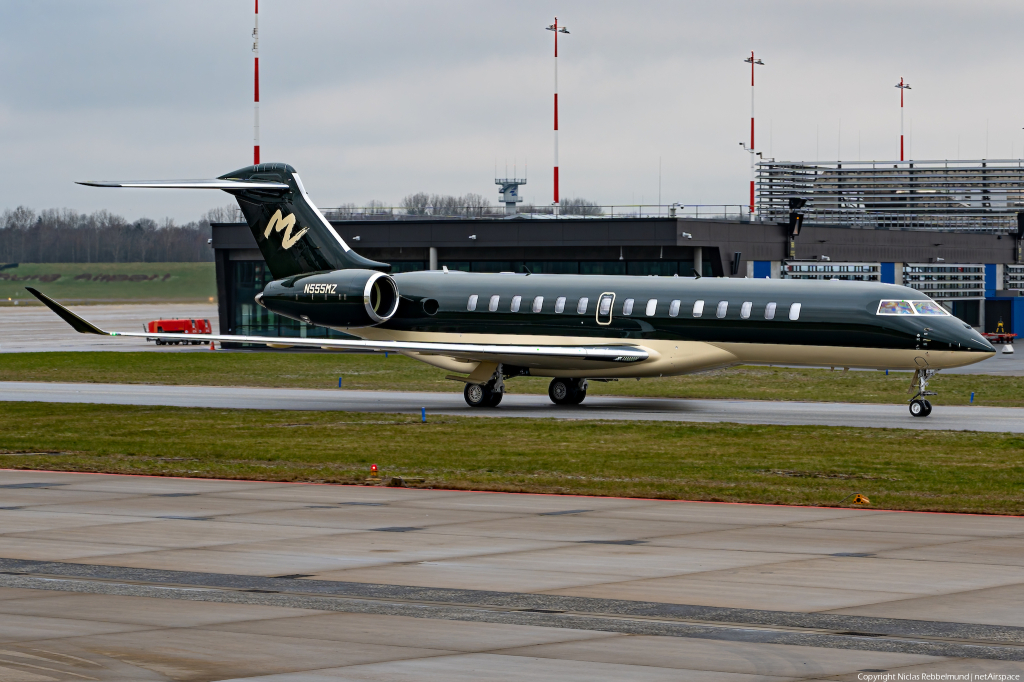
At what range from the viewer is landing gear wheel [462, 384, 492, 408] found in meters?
38.1

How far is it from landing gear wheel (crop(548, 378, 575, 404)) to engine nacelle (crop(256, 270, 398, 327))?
5.10 metres

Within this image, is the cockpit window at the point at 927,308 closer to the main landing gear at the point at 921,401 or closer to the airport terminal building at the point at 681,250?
the main landing gear at the point at 921,401

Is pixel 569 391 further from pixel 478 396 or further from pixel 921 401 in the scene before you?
pixel 921 401

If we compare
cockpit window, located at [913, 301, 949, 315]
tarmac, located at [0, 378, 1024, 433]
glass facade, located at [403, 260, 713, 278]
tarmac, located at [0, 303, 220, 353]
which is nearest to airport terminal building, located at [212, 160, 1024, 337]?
glass facade, located at [403, 260, 713, 278]

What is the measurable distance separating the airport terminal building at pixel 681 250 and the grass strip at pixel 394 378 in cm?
889

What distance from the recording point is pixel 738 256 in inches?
2539

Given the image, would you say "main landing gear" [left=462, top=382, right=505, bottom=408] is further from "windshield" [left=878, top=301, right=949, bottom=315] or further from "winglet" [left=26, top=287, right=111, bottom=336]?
"windshield" [left=878, top=301, right=949, bottom=315]

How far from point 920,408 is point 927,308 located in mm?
2471

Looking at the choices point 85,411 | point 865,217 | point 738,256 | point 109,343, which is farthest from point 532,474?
point 865,217

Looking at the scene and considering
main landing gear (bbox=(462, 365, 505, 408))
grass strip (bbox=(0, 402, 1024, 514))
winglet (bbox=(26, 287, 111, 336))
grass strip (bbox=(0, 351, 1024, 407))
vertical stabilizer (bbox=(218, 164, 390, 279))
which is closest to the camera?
grass strip (bbox=(0, 402, 1024, 514))

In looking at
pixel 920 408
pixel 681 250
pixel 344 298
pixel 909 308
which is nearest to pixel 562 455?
pixel 909 308

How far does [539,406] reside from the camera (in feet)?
127

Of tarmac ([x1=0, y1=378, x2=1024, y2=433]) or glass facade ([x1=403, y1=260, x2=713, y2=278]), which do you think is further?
glass facade ([x1=403, y1=260, x2=713, y2=278])

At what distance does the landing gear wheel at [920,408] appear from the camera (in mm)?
33719
